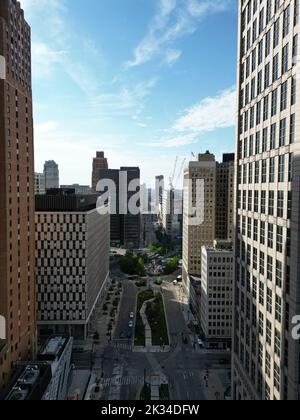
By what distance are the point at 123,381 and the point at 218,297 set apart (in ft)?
89.5

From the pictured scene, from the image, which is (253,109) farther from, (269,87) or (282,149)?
(282,149)

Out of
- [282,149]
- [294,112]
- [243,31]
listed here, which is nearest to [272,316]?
[282,149]

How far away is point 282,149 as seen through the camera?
26.2m

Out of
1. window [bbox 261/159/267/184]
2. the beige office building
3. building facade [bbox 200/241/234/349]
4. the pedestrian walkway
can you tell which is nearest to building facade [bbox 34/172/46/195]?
the beige office building

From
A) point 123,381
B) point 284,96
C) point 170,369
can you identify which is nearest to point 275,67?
point 284,96

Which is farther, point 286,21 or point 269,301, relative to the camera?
point 269,301

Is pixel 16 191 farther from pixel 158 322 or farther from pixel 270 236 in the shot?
pixel 158 322

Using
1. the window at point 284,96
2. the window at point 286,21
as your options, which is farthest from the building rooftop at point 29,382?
the window at point 286,21

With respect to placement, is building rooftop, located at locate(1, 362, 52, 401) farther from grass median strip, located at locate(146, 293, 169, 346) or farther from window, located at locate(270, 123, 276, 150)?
window, located at locate(270, 123, 276, 150)

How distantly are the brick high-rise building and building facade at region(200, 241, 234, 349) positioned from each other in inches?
1464

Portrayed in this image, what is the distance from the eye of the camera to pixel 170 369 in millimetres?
61281

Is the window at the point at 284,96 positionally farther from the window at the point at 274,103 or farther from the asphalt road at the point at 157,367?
the asphalt road at the point at 157,367

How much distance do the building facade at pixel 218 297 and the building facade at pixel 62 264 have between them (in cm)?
2839
